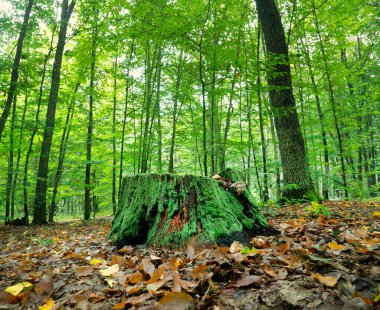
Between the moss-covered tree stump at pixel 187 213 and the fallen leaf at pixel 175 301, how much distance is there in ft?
3.55

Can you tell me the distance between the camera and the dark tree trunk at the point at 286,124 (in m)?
5.85

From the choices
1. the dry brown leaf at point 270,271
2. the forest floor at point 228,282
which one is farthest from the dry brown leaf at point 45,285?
the dry brown leaf at point 270,271

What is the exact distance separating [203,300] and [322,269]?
2.30ft

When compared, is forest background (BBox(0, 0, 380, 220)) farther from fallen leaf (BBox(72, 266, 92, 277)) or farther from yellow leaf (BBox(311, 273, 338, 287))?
yellow leaf (BBox(311, 273, 338, 287))

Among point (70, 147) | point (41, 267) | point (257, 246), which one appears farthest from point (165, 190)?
point (70, 147)

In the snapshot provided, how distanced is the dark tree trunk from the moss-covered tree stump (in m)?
3.13

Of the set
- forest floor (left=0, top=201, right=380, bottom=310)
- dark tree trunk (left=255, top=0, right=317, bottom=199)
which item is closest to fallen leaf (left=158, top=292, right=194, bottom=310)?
forest floor (left=0, top=201, right=380, bottom=310)

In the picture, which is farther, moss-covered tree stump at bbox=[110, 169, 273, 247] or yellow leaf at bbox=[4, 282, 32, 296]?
moss-covered tree stump at bbox=[110, 169, 273, 247]

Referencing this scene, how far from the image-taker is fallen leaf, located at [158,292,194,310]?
4.18ft

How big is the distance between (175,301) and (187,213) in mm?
1394

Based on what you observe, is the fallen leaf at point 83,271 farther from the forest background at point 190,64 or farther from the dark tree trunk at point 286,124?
the dark tree trunk at point 286,124

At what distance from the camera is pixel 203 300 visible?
1.32 meters

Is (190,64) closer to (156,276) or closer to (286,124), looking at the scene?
(286,124)

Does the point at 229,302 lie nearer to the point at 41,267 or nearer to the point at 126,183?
the point at 41,267
